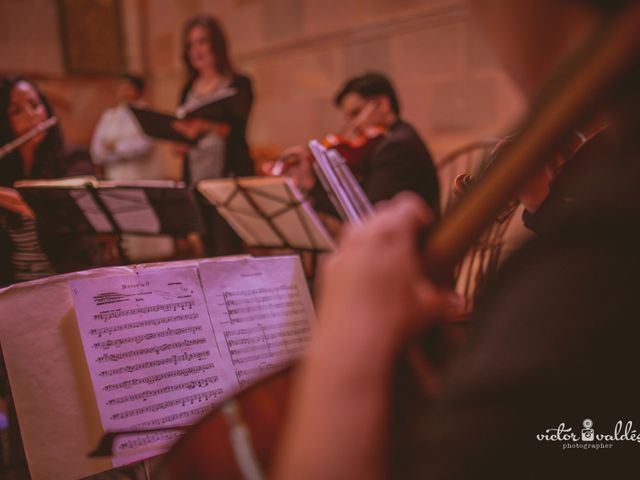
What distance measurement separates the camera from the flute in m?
2.22

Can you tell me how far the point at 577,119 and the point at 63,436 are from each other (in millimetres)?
1008

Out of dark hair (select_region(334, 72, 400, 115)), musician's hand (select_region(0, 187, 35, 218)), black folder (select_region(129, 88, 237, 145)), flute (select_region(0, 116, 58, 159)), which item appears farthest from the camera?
black folder (select_region(129, 88, 237, 145))

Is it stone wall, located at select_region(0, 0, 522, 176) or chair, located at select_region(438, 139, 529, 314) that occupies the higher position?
stone wall, located at select_region(0, 0, 522, 176)

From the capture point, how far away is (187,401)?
1.03 meters

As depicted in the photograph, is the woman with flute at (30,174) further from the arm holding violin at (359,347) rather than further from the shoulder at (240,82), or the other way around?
the arm holding violin at (359,347)

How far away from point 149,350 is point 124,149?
3.57 m

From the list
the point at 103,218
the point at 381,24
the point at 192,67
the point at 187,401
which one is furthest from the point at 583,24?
the point at 381,24

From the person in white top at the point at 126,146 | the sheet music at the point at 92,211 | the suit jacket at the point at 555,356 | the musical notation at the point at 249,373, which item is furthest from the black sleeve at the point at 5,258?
the suit jacket at the point at 555,356

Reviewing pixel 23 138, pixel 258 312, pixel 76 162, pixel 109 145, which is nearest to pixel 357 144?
pixel 76 162

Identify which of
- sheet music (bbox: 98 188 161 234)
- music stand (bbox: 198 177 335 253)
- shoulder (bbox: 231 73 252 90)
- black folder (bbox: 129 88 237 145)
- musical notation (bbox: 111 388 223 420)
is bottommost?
musical notation (bbox: 111 388 223 420)

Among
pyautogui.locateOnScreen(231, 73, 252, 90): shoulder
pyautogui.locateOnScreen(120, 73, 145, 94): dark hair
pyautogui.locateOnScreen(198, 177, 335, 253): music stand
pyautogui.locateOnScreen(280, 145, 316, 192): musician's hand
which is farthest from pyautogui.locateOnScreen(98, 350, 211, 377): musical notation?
pyautogui.locateOnScreen(120, 73, 145, 94): dark hair

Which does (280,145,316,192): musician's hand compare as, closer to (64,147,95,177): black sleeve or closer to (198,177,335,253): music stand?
(198,177,335,253): music stand

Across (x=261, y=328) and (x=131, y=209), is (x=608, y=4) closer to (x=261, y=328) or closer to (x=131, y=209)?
(x=261, y=328)

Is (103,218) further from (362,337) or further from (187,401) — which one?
(362,337)
